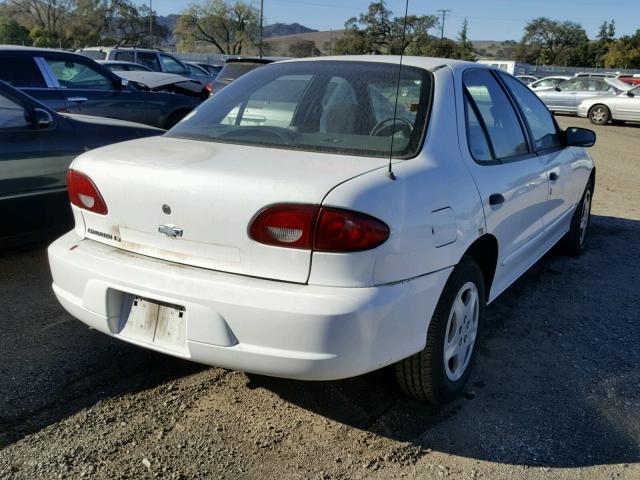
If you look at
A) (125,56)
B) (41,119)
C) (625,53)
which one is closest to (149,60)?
(125,56)

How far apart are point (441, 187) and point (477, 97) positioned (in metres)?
1.01

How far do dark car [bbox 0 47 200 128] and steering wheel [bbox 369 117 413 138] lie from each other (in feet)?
18.0

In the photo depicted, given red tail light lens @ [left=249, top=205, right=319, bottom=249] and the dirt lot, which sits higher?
red tail light lens @ [left=249, top=205, right=319, bottom=249]

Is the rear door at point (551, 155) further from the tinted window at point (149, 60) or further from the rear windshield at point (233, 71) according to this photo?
the tinted window at point (149, 60)

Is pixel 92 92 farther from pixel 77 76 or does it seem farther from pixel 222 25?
pixel 222 25

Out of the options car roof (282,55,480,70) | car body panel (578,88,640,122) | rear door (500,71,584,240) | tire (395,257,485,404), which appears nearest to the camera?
tire (395,257,485,404)

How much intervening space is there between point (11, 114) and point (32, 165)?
41 centimetres

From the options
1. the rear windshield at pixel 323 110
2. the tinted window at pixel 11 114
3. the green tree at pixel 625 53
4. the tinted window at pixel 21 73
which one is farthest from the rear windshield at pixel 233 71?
the green tree at pixel 625 53

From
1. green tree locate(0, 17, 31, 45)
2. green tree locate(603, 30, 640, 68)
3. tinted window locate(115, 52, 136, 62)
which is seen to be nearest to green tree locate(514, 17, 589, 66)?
green tree locate(603, 30, 640, 68)

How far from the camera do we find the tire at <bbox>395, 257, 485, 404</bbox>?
2.82 m

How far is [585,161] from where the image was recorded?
534cm

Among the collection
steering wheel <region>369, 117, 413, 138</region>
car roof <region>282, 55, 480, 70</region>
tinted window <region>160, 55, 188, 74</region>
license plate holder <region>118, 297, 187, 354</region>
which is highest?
car roof <region>282, 55, 480, 70</region>

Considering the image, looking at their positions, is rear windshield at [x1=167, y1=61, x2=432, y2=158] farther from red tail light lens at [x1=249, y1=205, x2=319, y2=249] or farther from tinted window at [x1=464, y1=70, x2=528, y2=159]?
red tail light lens at [x1=249, y1=205, x2=319, y2=249]

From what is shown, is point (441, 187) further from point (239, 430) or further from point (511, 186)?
point (239, 430)
